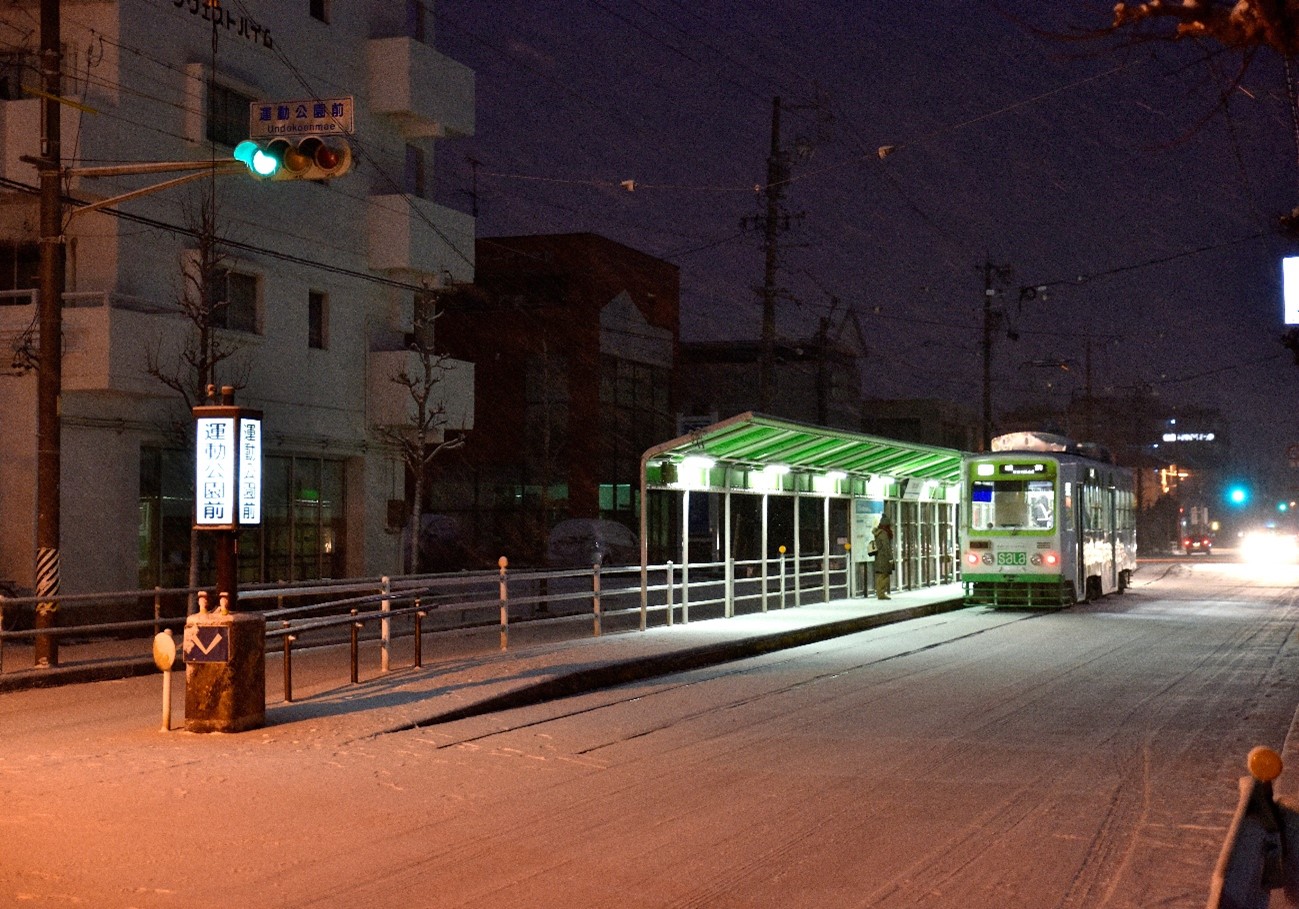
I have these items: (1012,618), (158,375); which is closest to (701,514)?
(1012,618)

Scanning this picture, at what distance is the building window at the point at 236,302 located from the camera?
89.1 feet

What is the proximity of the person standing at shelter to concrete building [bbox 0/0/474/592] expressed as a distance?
409 inches

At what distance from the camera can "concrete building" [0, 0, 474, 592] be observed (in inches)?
953

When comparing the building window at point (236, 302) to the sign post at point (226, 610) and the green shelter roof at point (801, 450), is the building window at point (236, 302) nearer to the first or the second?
the green shelter roof at point (801, 450)

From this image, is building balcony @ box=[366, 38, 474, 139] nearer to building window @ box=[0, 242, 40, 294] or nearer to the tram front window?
building window @ box=[0, 242, 40, 294]

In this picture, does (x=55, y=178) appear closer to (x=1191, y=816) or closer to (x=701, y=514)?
(x=1191, y=816)

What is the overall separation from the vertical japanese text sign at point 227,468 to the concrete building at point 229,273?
8.02m

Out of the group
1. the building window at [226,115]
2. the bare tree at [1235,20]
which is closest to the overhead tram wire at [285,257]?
the building window at [226,115]

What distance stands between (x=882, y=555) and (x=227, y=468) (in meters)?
19.7

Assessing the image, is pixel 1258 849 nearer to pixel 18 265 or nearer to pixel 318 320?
pixel 18 265

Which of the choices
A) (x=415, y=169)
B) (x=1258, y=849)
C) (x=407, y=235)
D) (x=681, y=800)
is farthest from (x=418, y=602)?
(x=415, y=169)

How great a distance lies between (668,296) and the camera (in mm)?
58469

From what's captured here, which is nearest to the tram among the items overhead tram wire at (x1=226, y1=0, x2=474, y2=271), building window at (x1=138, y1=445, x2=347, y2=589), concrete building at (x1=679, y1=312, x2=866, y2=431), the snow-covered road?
overhead tram wire at (x1=226, y1=0, x2=474, y2=271)

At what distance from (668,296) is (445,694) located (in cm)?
4426
